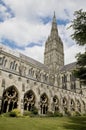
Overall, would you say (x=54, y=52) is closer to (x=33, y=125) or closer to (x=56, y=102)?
(x=56, y=102)

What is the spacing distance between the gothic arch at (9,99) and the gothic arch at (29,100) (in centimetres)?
237

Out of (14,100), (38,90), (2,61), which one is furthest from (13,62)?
(14,100)

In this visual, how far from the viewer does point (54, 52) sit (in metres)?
76.8

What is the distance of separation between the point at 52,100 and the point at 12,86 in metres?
A: 11.0

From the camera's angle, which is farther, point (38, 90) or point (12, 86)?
point (38, 90)

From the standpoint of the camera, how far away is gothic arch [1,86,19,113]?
2439 centimetres

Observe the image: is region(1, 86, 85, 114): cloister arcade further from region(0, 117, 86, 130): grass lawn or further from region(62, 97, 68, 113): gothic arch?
region(0, 117, 86, 130): grass lawn

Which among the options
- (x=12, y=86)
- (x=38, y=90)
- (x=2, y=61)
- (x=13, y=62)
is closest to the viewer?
(x=12, y=86)

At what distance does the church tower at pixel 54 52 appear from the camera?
2960 inches

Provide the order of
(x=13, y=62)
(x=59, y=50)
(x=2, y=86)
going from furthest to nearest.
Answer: (x=59, y=50) → (x=13, y=62) → (x=2, y=86)

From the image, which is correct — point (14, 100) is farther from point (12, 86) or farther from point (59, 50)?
point (59, 50)

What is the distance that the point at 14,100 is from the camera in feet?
83.6

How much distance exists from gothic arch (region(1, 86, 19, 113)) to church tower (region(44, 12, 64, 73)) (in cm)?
4696

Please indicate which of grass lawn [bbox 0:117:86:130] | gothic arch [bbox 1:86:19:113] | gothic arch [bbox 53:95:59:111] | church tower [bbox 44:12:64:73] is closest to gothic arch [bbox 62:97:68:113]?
gothic arch [bbox 53:95:59:111]
